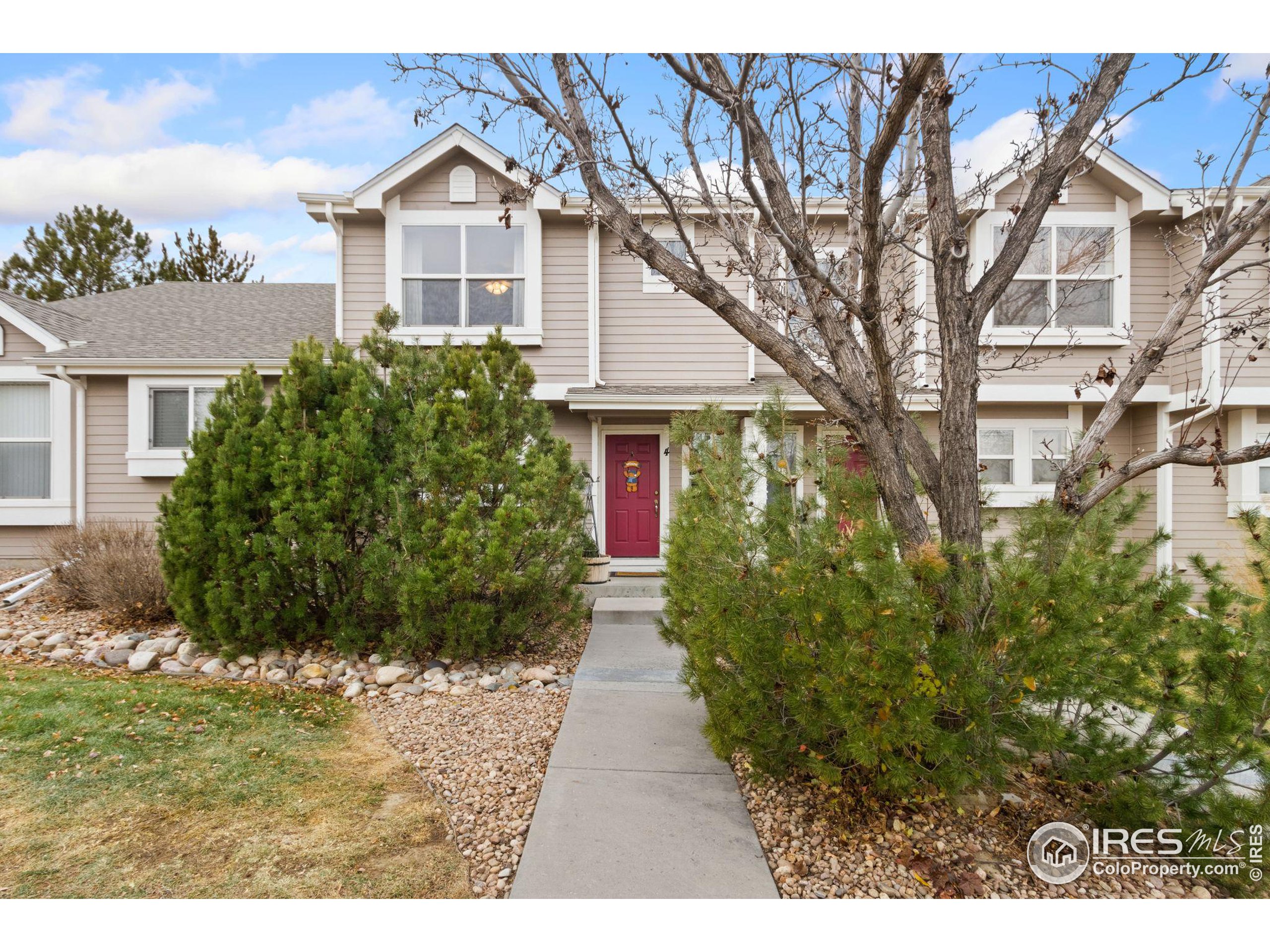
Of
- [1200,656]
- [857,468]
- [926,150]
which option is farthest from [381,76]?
[1200,656]

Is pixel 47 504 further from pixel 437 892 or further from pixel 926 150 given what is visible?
pixel 926 150

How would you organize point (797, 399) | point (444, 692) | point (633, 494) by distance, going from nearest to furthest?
point (444, 692), point (797, 399), point (633, 494)

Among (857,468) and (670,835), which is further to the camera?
A: (857,468)

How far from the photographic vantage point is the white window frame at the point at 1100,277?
917cm

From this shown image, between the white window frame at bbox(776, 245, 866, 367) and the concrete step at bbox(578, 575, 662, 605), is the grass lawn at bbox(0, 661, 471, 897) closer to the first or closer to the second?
the white window frame at bbox(776, 245, 866, 367)

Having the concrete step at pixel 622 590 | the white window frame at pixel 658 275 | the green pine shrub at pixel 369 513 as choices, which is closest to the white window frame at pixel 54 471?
the green pine shrub at pixel 369 513

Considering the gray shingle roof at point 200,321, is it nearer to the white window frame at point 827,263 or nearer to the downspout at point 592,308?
the downspout at point 592,308

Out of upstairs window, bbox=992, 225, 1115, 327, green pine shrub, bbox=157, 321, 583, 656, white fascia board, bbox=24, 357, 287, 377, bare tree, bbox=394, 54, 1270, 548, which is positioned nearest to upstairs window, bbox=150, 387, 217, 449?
white fascia board, bbox=24, 357, 287, 377

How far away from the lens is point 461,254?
9.24 metres

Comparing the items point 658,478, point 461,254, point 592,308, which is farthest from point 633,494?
point 461,254

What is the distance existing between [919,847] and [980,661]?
0.85 meters

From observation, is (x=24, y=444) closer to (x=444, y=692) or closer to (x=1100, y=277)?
(x=444, y=692)

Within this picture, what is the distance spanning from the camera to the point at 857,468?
11.6 ft

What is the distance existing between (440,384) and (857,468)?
10.9ft
